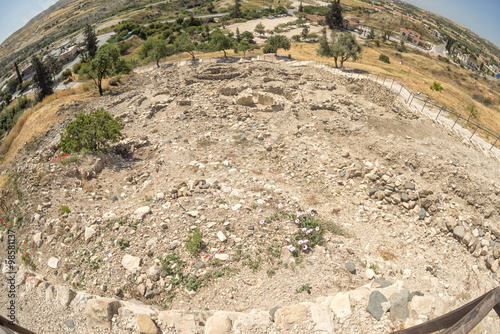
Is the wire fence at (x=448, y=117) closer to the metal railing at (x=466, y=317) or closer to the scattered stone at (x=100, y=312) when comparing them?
the metal railing at (x=466, y=317)

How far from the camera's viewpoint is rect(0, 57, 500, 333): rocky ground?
20.6 feet

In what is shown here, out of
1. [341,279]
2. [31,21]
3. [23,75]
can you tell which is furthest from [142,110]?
[31,21]

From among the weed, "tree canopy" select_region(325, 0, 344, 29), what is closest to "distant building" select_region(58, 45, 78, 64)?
"tree canopy" select_region(325, 0, 344, 29)

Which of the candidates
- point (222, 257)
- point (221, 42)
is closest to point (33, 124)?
point (221, 42)

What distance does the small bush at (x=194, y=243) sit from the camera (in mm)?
8266

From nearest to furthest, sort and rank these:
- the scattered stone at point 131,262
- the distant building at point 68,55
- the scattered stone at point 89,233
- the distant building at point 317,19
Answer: the scattered stone at point 131,262
the scattered stone at point 89,233
the distant building at point 68,55
the distant building at point 317,19

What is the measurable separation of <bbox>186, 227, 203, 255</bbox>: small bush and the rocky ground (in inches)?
2.6

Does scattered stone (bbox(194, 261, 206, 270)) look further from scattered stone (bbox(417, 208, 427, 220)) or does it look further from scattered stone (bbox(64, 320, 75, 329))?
scattered stone (bbox(417, 208, 427, 220))

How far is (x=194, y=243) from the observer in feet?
27.4

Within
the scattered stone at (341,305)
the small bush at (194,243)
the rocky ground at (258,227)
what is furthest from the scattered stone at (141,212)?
the scattered stone at (341,305)

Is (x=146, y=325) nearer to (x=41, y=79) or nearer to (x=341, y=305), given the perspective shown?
(x=341, y=305)

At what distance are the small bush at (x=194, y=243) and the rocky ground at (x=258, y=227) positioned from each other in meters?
0.07

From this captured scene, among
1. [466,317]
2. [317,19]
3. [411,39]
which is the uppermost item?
[466,317]

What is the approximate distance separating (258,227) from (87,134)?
39.0ft
